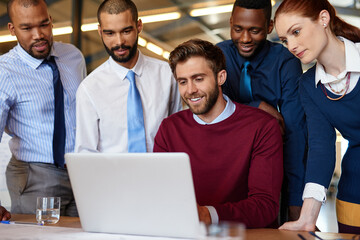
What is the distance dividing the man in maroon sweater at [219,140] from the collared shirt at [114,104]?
0.26 metres

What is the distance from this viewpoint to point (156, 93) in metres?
2.55

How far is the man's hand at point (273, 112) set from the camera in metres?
2.28

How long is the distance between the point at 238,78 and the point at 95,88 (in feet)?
2.54

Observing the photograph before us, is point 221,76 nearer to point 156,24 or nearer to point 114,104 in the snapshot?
point 114,104

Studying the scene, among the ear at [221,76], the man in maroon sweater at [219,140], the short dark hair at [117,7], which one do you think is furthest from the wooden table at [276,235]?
the short dark hair at [117,7]

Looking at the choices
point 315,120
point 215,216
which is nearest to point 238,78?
point 315,120

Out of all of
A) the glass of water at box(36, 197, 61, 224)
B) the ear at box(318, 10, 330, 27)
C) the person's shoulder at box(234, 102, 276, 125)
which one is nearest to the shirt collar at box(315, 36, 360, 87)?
the ear at box(318, 10, 330, 27)

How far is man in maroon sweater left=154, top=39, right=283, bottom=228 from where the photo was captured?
1.93 m

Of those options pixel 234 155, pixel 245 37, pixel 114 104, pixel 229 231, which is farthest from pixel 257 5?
pixel 229 231

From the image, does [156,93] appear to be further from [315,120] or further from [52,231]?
[52,231]

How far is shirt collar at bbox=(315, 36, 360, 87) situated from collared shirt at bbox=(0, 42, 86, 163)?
1.52 m

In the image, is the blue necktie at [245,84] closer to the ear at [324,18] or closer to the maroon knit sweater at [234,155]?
the maroon knit sweater at [234,155]

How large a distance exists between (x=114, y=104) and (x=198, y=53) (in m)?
0.57

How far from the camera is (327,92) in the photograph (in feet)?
6.21
